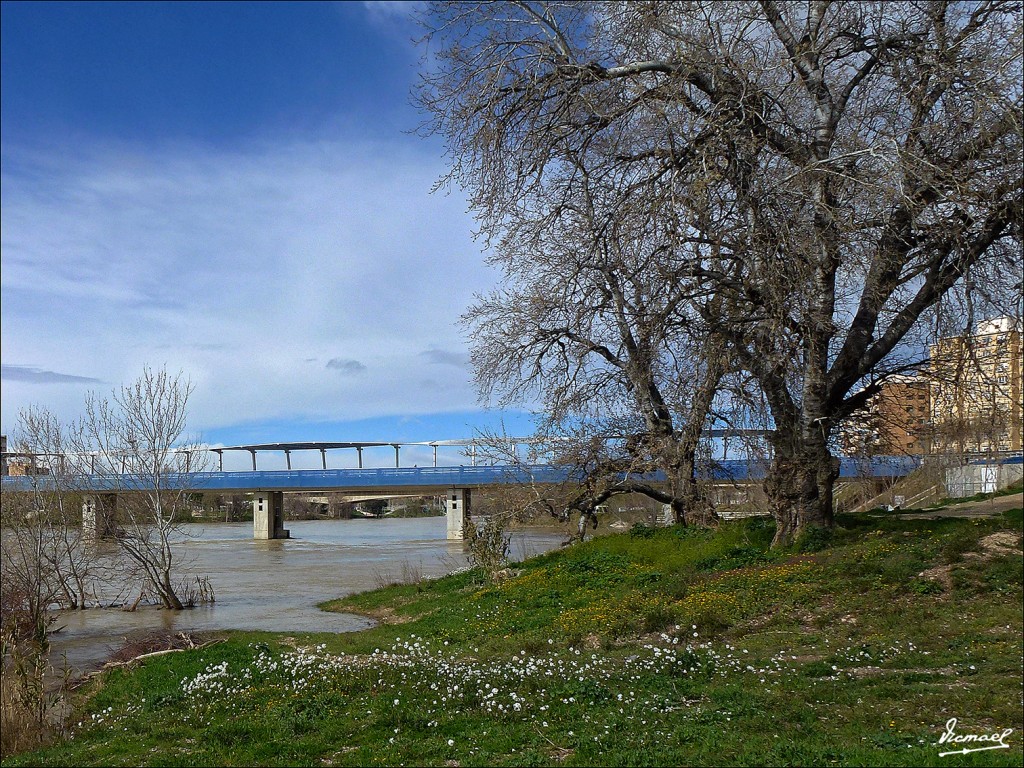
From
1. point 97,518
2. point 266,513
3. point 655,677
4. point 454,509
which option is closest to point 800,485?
point 655,677

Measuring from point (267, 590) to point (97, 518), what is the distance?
6.92 meters

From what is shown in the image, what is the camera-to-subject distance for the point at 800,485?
618 inches

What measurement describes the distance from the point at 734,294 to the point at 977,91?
459 centimetres

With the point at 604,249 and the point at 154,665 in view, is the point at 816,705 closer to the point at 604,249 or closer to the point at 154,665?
the point at 604,249

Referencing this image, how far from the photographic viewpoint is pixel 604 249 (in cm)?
1365

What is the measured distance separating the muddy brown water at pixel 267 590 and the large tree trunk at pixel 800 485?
9200 millimetres

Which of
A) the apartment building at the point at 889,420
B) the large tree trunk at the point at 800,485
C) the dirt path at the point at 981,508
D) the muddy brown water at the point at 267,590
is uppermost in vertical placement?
the apartment building at the point at 889,420

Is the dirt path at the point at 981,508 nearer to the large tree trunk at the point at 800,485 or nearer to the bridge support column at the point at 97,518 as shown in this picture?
the large tree trunk at the point at 800,485

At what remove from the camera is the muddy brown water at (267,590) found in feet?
65.7

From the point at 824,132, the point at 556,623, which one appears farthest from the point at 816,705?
the point at 824,132

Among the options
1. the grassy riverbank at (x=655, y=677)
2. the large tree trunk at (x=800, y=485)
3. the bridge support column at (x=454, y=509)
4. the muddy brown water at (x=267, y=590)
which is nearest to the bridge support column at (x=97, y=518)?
the muddy brown water at (x=267, y=590)

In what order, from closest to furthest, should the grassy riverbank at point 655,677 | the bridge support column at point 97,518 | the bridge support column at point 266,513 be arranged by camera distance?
1. the grassy riverbank at point 655,677
2. the bridge support column at point 97,518
3. the bridge support column at point 266,513

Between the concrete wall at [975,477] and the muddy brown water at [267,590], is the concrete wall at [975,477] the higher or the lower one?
the higher one

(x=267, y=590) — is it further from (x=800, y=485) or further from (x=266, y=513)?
(x=266, y=513)
